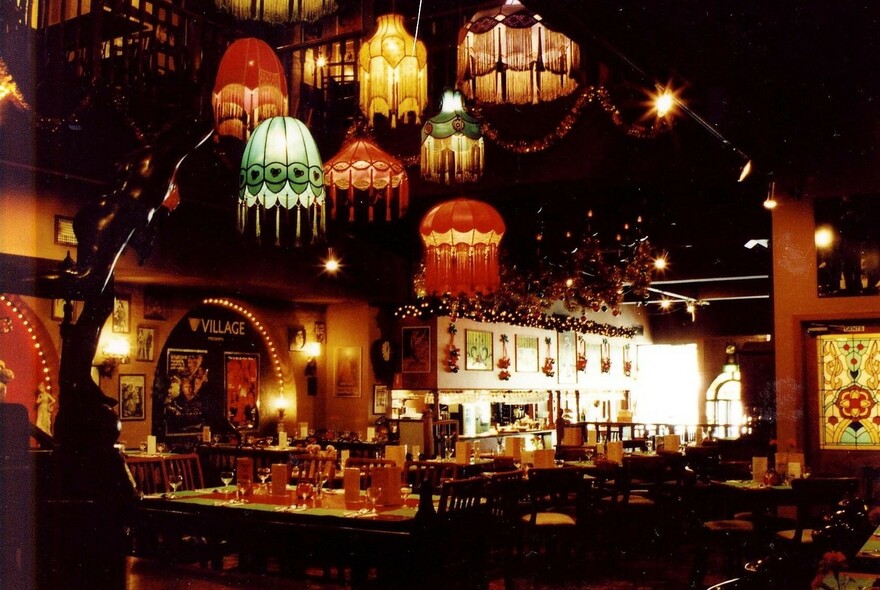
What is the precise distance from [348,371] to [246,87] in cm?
Answer: 988

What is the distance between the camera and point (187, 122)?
5539mm

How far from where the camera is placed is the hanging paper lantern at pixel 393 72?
5.31 metres

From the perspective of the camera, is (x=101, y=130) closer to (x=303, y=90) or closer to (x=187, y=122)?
(x=303, y=90)

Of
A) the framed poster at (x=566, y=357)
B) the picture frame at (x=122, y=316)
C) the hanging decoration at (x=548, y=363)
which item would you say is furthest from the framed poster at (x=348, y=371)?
the framed poster at (x=566, y=357)

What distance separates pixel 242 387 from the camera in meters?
13.6

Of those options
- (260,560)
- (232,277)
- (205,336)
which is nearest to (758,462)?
(260,560)

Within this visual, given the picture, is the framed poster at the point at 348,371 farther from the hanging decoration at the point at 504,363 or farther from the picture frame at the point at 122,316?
the picture frame at the point at 122,316

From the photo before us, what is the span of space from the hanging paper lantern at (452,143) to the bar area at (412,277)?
2 centimetres

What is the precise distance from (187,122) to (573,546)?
5.69m

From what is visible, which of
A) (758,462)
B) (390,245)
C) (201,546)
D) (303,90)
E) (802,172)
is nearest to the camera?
(201,546)

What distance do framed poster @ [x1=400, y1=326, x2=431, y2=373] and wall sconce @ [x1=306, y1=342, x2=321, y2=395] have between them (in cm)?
141

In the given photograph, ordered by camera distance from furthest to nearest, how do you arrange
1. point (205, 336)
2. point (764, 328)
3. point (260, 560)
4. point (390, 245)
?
1. point (764, 328)
2. point (390, 245)
3. point (205, 336)
4. point (260, 560)

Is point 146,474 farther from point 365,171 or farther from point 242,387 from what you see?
point 242,387

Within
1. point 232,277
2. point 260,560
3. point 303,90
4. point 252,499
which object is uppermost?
point 303,90
